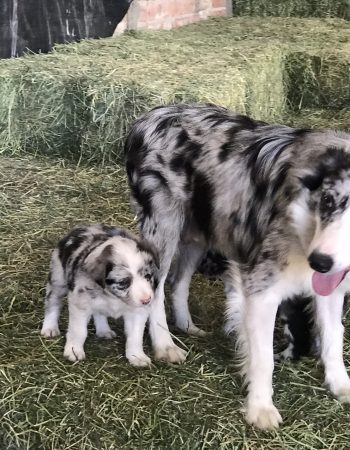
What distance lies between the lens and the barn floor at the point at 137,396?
3.08m

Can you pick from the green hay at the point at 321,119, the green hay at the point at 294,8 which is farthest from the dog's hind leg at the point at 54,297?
the green hay at the point at 294,8

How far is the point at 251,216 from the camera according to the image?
11.3ft

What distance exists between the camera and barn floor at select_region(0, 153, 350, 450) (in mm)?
3078

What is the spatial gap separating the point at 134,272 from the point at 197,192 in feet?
1.76

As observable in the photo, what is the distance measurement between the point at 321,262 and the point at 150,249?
1053 mm

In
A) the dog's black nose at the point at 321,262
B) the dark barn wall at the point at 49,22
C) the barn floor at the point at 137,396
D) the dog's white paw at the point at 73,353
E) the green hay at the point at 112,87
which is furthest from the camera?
the dark barn wall at the point at 49,22

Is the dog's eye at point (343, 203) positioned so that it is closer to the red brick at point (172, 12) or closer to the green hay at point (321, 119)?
the green hay at point (321, 119)

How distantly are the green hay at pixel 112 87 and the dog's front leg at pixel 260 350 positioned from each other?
2.90m

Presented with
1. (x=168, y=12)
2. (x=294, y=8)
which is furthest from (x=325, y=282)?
(x=294, y=8)

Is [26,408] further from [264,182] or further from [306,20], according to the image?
[306,20]

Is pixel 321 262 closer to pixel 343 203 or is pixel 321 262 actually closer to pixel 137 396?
pixel 343 203

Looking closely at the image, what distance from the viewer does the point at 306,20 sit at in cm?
984

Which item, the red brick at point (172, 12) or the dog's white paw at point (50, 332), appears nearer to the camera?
the dog's white paw at point (50, 332)

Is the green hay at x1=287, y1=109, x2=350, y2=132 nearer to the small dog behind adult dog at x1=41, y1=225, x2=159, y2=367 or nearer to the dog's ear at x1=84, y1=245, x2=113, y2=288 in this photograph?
the small dog behind adult dog at x1=41, y1=225, x2=159, y2=367
